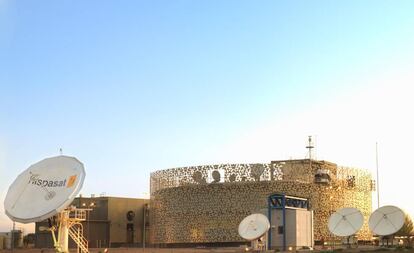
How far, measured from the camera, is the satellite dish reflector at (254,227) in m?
48.2

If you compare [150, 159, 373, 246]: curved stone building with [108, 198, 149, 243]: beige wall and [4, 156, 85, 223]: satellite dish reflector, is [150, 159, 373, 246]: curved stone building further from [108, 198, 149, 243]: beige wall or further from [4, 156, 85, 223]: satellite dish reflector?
[4, 156, 85, 223]: satellite dish reflector

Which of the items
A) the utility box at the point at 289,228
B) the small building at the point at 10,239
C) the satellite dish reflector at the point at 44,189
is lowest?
the small building at the point at 10,239

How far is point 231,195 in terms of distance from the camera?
7650 cm

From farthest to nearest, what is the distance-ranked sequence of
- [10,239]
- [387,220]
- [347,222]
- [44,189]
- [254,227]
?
[10,239]
[347,222]
[387,220]
[254,227]
[44,189]

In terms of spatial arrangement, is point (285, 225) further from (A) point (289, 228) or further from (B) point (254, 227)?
(B) point (254, 227)

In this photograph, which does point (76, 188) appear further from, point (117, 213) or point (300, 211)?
point (117, 213)

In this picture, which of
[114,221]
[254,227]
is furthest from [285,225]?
[114,221]

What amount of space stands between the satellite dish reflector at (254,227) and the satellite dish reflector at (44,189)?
18.3 metres

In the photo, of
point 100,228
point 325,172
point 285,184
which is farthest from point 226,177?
point 100,228

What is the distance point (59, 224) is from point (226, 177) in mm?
42952

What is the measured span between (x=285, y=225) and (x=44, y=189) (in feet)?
80.2

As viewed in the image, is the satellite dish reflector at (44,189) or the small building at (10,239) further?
the small building at (10,239)

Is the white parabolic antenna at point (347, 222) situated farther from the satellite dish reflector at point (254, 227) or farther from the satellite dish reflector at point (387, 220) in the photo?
the satellite dish reflector at point (254, 227)

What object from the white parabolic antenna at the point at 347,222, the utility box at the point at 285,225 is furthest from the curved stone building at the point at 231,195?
the utility box at the point at 285,225
